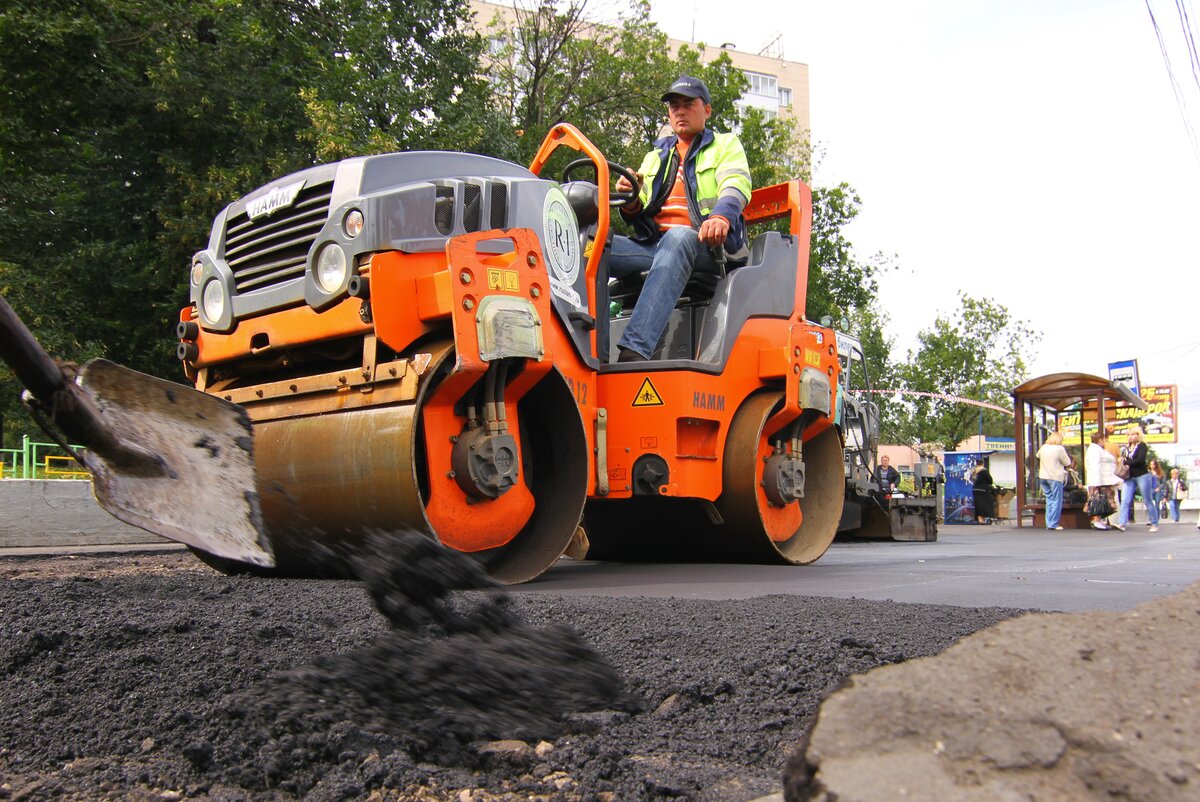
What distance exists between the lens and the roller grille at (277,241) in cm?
456

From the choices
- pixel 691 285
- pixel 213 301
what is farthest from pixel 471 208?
pixel 691 285

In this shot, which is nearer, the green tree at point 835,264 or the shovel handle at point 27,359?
the shovel handle at point 27,359

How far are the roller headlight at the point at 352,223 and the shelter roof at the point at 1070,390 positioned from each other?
14819 millimetres

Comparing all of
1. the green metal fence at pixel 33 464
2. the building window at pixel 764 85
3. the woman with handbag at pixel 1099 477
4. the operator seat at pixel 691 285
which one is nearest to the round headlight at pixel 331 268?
the operator seat at pixel 691 285

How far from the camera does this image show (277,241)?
15.4 feet

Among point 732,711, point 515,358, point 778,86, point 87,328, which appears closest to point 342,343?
point 515,358

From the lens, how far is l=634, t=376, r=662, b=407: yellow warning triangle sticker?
550cm

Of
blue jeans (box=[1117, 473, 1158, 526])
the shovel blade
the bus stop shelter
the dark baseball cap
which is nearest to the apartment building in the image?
the bus stop shelter

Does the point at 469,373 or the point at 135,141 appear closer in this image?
the point at 469,373

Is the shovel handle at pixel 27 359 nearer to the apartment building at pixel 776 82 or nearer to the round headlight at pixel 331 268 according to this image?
the round headlight at pixel 331 268

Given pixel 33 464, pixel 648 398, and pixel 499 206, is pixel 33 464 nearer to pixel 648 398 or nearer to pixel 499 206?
pixel 648 398

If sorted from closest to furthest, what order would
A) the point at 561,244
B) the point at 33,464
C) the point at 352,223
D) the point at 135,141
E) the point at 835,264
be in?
the point at 352,223 → the point at 561,244 → the point at 135,141 → the point at 33,464 → the point at 835,264

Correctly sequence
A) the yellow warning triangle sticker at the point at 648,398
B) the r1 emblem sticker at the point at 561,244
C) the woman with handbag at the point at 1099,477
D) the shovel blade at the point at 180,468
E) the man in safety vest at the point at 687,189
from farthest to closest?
1. the woman with handbag at the point at 1099,477
2. the man in safety vest at the point at 687,189
3. the yellow warning triangle sticker at the point at 648,398
4. the r1 emblem sticker at the point at 561,244
5. the shovel blade at the point at 180,468

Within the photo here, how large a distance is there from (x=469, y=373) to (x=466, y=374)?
1 cm
